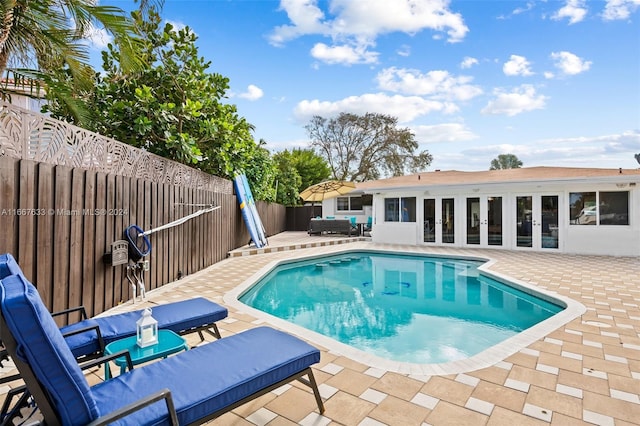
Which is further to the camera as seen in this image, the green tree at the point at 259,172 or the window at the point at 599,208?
the green tree at the point at 259,172

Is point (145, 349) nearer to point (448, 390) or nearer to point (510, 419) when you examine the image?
point (448, 390)

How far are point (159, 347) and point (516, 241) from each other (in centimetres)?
1201

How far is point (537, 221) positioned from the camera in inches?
433

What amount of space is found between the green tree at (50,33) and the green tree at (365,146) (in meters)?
24.3

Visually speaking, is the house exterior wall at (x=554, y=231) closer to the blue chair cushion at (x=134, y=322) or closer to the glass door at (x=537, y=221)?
the glass door at (x=537, y=221)

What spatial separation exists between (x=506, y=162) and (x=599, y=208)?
4305 centimetres

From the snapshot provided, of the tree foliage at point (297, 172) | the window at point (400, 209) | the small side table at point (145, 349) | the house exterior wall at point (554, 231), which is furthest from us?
the tree foliage at point (297, 172)

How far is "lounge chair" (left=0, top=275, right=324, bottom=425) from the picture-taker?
128cm

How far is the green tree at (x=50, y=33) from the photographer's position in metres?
4.02

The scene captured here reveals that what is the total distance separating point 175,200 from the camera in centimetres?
655

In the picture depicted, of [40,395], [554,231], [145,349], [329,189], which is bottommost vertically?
[145,349]

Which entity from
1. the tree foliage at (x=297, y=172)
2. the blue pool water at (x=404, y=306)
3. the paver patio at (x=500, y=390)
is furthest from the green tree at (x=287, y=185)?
the paver patio at (x=500, y=390)

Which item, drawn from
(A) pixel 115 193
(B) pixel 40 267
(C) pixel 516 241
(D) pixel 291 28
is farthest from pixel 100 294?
(C) pixel 516 241

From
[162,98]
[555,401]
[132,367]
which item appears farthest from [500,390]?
[162,98]
